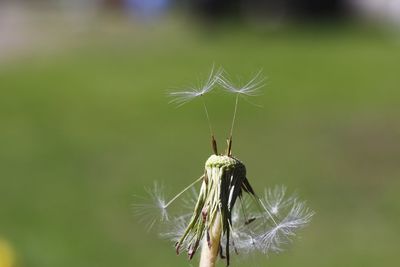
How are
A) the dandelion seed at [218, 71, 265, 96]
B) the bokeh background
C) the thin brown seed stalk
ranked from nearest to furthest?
the thin brown seed stalk, the dandelion seed at [218, 71, 265, 96], the bokeh background

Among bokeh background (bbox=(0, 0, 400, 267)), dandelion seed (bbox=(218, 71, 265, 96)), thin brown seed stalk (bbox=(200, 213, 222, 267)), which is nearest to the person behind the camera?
thin brown seed stalk (bbox=(200, 213, 222, 267))

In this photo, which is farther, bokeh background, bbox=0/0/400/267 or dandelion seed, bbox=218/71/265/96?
bokeh background, bbox=0/0/400/267

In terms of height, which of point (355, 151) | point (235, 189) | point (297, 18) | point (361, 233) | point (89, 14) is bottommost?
point (235, 189)

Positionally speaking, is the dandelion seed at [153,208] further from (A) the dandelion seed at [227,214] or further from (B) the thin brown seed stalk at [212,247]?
(B) the thin brown seed stalk at [212,247]

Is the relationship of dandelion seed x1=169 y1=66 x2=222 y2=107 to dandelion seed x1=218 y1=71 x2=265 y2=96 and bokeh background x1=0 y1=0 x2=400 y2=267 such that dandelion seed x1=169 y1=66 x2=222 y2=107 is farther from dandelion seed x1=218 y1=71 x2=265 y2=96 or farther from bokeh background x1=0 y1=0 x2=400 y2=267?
bokeh background x1=0 y1=0 x2=400 y2=267

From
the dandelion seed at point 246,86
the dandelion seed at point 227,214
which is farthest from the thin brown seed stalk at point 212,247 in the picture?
the dandelion seed at point 246,86

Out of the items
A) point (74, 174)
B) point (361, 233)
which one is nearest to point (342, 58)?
point (74, 174)

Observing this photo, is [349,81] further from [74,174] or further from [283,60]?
[74,174]

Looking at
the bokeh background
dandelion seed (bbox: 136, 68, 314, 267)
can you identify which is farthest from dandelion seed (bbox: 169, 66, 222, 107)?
the bokeh background

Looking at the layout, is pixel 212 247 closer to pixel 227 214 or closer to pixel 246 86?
pixel 227 214
